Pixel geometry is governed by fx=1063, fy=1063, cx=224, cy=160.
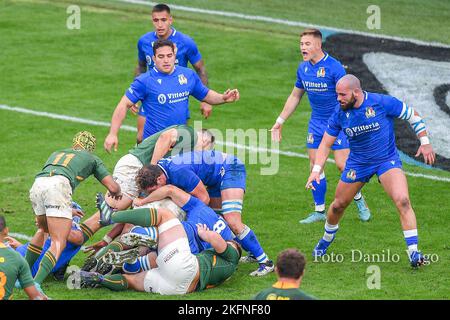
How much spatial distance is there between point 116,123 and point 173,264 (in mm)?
3327

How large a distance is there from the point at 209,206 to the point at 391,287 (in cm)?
284

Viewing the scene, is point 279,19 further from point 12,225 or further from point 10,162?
point 12,225

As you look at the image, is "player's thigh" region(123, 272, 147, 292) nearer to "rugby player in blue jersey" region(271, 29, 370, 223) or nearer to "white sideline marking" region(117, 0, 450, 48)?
"rugby player in blue jersey" region(271, 29, 370, 223)

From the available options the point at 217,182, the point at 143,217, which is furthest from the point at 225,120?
the point at 143,217

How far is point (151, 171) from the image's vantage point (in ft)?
41.7

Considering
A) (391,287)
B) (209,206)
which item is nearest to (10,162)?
(209,206)

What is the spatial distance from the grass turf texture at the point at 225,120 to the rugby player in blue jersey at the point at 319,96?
15.8 inches

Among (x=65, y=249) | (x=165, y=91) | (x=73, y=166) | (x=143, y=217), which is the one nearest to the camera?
(x=143, y=217)

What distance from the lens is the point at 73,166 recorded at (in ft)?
42.0

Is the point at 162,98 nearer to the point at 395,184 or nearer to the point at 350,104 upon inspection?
the point at 350,104

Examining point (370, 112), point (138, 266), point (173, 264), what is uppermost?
point (370, 112)

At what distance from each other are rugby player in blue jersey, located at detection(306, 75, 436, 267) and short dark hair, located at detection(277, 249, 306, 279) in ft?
12.8

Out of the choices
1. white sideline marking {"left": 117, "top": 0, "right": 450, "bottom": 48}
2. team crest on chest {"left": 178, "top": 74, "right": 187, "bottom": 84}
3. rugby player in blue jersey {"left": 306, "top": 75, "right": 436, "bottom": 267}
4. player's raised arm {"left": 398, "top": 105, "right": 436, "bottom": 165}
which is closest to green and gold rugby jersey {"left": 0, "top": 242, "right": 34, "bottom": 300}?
rugby player in blue jersey {"left": 306, "top": 75, "right": 436, "bottom": 267}

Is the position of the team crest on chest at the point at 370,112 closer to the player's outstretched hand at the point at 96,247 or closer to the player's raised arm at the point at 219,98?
the player's raised arm at the point at 219,98
